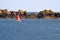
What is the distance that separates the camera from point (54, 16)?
565 feet

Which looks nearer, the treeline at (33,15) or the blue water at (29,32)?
the blue water at (29,32)

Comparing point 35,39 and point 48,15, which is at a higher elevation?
point 35,39

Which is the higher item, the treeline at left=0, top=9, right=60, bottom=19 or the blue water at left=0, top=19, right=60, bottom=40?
the blue water at left=0, top=19, right=60, bottom=40

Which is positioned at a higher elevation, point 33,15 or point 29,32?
point 29,32

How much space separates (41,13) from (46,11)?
2.71 m

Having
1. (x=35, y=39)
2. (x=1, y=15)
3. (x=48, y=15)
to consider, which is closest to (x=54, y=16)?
(x=48, y=15)

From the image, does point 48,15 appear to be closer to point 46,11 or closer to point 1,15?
point 46,11

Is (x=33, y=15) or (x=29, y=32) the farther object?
(x=33, y=15)

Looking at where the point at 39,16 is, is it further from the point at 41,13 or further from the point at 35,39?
the point at 35,39

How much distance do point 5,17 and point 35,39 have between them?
125 metres

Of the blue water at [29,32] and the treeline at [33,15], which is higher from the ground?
the blue water at [29,32]

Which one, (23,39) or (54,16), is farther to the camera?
(54,16)

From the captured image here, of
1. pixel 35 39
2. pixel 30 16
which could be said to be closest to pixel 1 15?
pixel 30 16

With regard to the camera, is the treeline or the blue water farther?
the treeline
